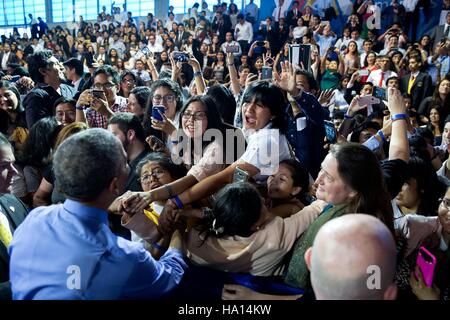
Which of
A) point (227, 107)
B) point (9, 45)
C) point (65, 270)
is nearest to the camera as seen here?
point (65, 270)

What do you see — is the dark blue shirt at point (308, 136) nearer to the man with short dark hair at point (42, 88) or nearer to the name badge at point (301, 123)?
the name badge at point (301, 123)

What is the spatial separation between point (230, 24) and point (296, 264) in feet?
30.0

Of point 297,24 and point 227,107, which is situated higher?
point 297,24

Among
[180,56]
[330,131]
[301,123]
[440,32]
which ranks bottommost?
[330,131]

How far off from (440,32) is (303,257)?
7410mm

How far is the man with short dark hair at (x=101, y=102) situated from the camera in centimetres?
282

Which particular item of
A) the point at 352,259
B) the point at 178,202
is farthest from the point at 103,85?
the point at 352,259

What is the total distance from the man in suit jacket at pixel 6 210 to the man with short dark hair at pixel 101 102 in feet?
3.80

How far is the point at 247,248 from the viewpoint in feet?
4.70

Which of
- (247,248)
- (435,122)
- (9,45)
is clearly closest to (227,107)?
(247,248)

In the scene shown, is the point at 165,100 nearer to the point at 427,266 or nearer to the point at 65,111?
the point at 65,111

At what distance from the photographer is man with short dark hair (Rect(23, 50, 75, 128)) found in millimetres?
3205

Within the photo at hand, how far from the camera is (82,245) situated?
109 centimetres
